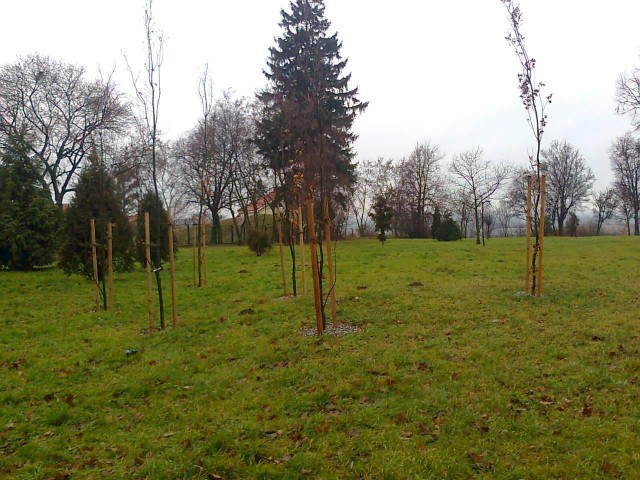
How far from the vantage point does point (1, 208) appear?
50.7ft

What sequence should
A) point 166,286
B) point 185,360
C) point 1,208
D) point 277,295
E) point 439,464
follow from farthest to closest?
1. point 1,208
2. point 166,286
3. point 277,295
4. point 185,360
5. point 439,464

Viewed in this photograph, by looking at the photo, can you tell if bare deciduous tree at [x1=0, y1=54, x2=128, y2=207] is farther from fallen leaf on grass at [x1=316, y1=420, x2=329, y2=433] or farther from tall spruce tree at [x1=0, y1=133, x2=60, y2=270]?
fallen leaf on grass at [x1=316, y1=420, x2=329, y2=433]

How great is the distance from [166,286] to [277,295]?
13.5 ft

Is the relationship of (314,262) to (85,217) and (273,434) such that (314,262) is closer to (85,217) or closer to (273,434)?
(273,434)

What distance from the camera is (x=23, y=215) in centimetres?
1552

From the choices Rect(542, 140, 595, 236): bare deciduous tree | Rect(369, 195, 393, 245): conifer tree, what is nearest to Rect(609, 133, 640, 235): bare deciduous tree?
Rect(542, 140, 595, 236): bare deciduous tree

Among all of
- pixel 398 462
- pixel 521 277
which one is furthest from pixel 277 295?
pixel 398 462

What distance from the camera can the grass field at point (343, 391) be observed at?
10.6 feet

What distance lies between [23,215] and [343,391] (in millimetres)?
15645

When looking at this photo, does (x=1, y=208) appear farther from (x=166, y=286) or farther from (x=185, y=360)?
(x=185, y=360)

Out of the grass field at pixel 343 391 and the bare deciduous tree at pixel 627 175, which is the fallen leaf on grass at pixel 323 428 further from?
the bare deciduous tree at pixel 627 175

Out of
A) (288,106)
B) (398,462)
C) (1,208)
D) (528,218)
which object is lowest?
(398,462)

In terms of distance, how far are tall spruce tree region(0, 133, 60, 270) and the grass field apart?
26.3 ft

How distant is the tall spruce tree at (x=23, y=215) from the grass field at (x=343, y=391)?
802 centimetres
